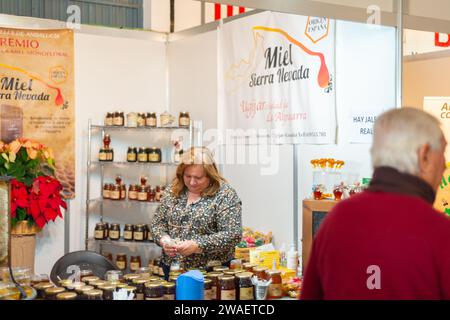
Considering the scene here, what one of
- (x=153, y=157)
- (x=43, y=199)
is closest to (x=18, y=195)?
(x=43, y=199)

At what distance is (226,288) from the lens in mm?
3021

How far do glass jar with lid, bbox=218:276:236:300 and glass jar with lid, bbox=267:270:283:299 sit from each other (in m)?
0.26

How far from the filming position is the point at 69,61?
6617 mm

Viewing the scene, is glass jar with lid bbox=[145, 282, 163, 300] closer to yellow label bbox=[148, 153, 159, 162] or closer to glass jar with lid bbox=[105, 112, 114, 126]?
yellow label bbox=[148, 153, 159, 162]

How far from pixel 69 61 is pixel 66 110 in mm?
480

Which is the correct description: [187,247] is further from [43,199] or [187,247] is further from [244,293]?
[43,199]

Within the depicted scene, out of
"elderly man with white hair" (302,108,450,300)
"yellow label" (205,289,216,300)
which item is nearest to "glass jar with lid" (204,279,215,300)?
"yellow label" (205,289,216,300)

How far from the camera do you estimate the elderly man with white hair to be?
5.56 ft

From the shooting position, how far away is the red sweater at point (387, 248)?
5.54 feet

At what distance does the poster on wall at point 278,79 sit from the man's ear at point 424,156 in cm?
318

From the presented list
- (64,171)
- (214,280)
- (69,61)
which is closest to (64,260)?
(214,280)

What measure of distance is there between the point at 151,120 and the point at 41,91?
1.08 metres

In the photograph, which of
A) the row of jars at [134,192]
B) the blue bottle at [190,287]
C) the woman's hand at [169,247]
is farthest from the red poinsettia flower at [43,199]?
the blue bottle at [190,287]

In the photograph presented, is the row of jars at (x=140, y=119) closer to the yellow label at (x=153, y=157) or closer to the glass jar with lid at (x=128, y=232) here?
the yellow label at (x=153, y=157)
